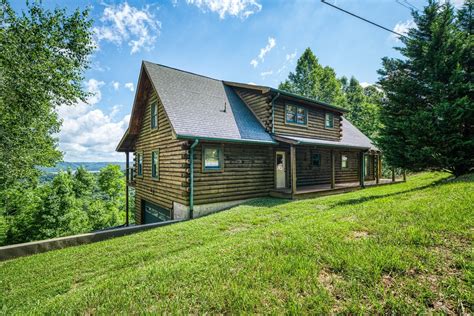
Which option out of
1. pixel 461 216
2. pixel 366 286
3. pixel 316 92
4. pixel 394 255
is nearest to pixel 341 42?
pixel 461 216

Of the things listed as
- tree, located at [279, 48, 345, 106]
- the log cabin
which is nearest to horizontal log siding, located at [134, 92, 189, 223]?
the log cabin

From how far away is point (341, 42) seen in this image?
10422 mm

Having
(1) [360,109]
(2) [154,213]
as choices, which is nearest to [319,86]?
(1) [360,109]

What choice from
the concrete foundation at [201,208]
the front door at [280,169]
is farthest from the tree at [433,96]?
the concrete foundation at [201,208]

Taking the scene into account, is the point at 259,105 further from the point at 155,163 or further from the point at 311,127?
the point at 155,163

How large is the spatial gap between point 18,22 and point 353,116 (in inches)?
1546

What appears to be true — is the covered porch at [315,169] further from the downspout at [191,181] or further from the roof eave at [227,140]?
the downspout at [191,181]

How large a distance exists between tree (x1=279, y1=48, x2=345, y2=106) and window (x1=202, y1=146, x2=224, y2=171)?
25478 mm

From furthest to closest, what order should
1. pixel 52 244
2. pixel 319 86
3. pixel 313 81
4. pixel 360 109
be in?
pixel 360 109, pixel 319 86, pixel 313 81, pixel 52 244

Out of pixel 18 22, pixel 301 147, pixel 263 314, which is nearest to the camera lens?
pixel 263 314

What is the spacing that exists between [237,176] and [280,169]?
11.0 ft

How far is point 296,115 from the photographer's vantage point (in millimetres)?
13008

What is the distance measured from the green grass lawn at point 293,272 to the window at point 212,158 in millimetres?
4368

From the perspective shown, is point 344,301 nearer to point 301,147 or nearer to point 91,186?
point 301,147
